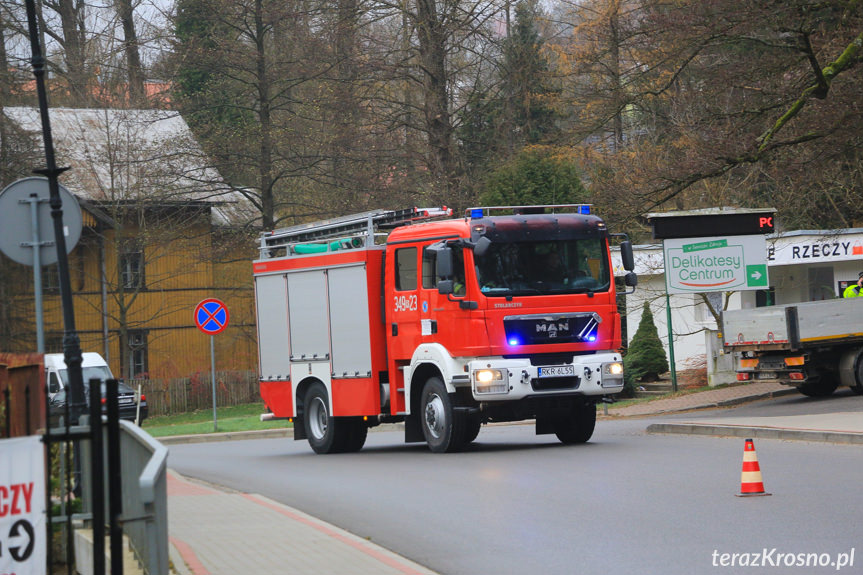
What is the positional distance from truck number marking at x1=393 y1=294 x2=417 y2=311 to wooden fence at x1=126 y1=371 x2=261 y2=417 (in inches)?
1039

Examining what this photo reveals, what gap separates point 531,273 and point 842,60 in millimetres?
7706

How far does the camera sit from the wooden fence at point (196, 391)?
44500 mm

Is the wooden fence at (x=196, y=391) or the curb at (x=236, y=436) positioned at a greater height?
the wooden fence at (x=196, y=391)

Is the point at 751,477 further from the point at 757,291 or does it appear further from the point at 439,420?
the point at 757,291

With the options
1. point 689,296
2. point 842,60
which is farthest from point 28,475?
point 689,296

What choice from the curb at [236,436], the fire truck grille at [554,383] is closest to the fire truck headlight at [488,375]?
the fire truck grille at [554,383]

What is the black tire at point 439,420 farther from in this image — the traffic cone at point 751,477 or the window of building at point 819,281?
the window of building at point 819,281

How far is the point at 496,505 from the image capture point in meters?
12.0

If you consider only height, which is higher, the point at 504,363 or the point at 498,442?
the point at 504,363

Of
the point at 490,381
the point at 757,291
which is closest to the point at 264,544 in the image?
the point at 490,381

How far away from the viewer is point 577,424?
60.3 feet

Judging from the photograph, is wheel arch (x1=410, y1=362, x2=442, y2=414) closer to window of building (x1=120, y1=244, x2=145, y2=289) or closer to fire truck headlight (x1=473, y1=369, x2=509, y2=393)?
fire truck headlight (x1=473, y1=369, x2=509, y2=393)

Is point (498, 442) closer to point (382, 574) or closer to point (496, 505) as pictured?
point (496, 505)

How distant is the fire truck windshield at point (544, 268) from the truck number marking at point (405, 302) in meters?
1.26
